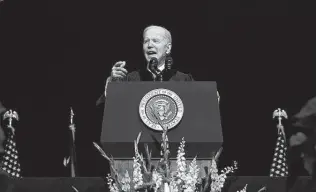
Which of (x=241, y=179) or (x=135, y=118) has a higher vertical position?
(x=135, y=118)

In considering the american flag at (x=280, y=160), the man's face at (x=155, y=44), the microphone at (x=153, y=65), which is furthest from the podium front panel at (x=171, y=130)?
the american flag at (x=280, y=160)

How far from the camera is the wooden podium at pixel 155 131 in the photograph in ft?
11.0

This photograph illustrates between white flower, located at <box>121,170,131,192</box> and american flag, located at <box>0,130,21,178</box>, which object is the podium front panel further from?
american flag, located at <box>0,130,21,178</box>

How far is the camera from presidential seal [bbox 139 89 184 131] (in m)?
3.38

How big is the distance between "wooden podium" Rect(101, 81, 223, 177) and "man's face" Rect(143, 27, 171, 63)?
2.41 feet

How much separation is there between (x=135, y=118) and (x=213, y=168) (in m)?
0.53

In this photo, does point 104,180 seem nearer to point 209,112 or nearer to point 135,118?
point 135,118

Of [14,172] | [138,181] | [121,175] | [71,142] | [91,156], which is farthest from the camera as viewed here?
[91,156]

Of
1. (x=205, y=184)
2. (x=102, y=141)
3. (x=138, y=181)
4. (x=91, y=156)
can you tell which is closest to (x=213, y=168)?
(x=205, y=184)

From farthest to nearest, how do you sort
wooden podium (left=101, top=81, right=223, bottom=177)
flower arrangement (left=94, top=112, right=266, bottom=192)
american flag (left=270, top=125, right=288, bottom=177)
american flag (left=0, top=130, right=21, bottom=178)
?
american flag (left=0, top=130, right=21, bottom=178), american flag (left=270, top=125, right=288, bottom=177), wooden podium (left=101, top=81, right=223, bottom=177), flower arrangement (left=94, top=112, right=266, bottom=192)

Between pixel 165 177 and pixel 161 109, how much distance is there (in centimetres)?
43

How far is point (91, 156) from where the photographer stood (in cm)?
759

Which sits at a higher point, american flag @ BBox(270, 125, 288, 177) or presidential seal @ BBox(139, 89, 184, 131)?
american flag @ BBox(270, 125, 288, 177)

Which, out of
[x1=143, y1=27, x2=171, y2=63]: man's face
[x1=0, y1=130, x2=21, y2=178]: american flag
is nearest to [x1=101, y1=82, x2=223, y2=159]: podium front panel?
[x1=143, y1=27, x2=171, y2=63]: man's face
